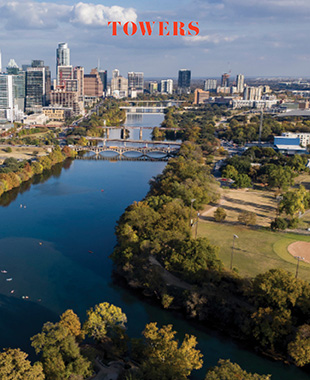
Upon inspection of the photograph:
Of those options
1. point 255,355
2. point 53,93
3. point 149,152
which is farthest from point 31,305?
point 53,93

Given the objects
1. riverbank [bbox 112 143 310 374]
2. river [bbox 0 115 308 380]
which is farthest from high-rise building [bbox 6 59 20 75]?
riverbank [bbox 112 143 310 374]

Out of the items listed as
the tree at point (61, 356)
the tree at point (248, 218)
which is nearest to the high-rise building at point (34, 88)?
A: the tree at point (248, 218)

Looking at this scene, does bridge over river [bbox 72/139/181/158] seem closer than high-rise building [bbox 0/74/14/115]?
Yes

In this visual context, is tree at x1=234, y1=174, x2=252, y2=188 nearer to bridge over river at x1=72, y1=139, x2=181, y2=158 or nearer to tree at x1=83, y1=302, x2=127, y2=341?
bridge over river at x1=72, y1=139, x2=181, y2=158

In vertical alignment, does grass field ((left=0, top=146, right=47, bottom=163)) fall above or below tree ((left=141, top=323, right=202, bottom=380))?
above

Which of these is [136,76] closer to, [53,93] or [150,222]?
[53,93]

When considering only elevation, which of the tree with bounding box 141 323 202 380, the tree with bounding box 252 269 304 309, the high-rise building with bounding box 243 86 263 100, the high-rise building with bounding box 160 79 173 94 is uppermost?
the high-rise building with bounding box 160 79 173 94

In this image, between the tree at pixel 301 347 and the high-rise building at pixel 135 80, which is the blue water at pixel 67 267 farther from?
the high-rise building at pixel 135 80
